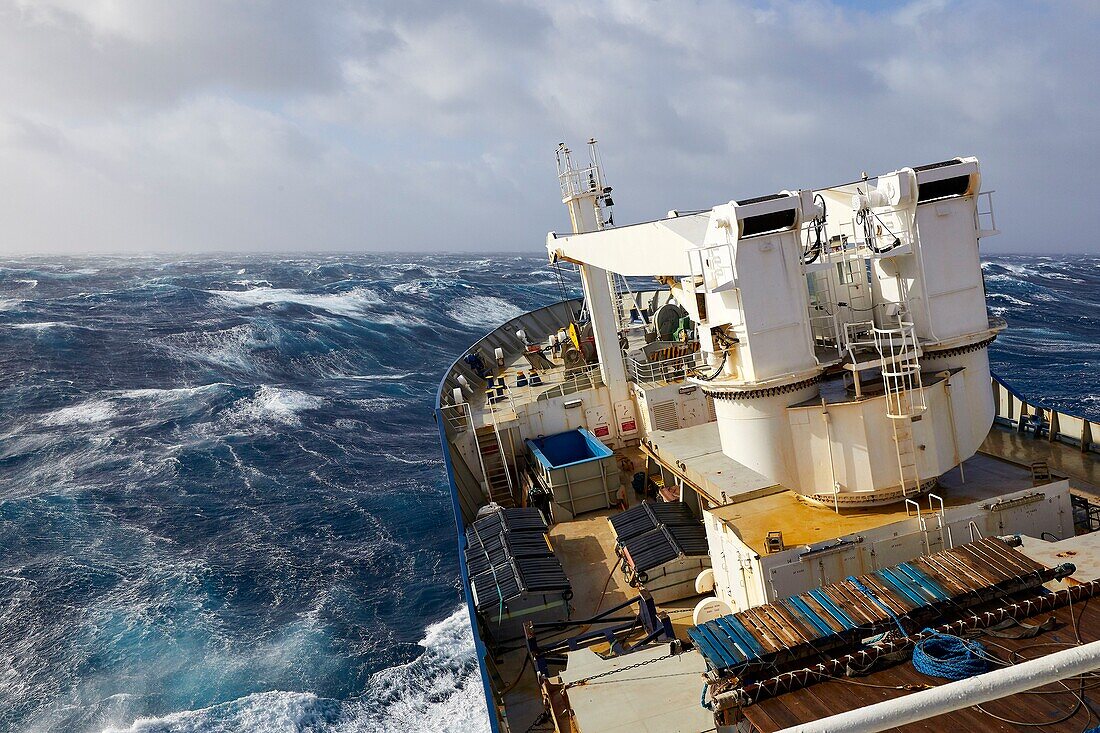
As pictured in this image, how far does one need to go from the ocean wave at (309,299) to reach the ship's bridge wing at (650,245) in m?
61.4

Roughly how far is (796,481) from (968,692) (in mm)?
10748

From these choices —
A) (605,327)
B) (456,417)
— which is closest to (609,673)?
(605,327)

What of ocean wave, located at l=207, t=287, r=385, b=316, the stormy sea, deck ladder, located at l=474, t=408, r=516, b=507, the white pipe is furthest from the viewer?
ocean wave, located at l=207, t=287, r=385, b=316

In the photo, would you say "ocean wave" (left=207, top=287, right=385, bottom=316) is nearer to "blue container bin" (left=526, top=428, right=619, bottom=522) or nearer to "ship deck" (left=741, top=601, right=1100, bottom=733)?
"blue container bin" (left=526, top=428, right=619, bottom=522)

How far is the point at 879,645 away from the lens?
28.3 feet

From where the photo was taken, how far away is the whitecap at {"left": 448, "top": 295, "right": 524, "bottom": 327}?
79312 mm

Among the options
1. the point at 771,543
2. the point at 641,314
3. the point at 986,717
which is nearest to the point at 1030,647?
the point at 986,717

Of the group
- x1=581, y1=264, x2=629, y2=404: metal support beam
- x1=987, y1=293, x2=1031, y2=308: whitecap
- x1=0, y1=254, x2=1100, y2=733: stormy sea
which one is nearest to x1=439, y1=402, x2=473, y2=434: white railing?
x1=581, y1=264, x2=629, y2=404: metal support beam

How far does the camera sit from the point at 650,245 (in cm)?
1516

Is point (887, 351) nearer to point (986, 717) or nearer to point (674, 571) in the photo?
point (674, 571)

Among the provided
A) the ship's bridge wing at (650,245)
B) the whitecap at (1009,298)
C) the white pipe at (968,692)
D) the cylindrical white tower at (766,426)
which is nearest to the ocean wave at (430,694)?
the cylindrical white tower at (766,426)

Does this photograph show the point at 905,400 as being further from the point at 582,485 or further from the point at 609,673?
the point at 582,485

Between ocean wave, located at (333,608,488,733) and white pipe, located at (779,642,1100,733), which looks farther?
ocean wave, located at (333,608,488,733)

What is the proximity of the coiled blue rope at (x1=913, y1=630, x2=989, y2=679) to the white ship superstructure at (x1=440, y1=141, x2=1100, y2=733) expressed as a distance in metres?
0.69
